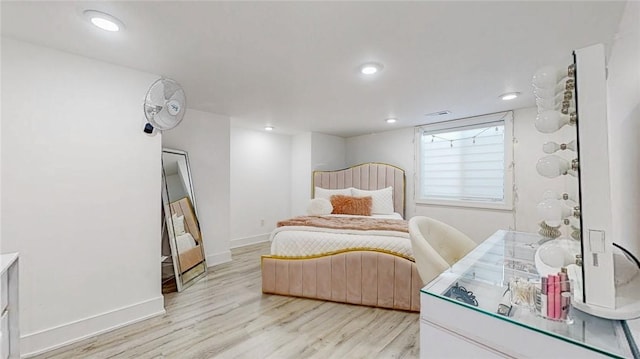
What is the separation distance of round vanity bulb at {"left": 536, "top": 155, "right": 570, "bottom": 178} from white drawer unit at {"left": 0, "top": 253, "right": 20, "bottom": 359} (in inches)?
92.6

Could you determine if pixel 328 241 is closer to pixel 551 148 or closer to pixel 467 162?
pixel 551 148

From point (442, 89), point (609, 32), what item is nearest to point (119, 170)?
point (442, 89)

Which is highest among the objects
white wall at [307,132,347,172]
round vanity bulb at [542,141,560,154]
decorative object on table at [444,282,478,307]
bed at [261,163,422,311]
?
white wall at [307,132,347,172]

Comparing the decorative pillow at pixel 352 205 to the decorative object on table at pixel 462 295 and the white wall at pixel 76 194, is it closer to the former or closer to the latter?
the white wall at pixel 76 194

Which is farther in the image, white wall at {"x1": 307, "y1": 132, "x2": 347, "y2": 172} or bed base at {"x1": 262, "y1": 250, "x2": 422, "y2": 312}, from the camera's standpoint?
white wall at {"x1": 307, "y1": 132, "x2": 347, "y2": 172}

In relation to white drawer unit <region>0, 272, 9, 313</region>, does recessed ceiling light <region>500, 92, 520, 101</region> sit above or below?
above

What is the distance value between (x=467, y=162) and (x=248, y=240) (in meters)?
3.97

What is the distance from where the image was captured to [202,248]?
11.3 feet

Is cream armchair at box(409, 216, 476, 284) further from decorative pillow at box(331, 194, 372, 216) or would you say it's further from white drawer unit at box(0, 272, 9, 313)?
white drawer unit at box(0, 272, 9, 313)

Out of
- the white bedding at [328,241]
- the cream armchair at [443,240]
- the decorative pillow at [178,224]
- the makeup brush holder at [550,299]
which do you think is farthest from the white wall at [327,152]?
the makeup brush holder at [550,299]

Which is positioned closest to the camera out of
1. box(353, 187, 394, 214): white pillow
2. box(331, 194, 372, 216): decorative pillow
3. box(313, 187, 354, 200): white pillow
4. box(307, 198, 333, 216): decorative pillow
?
box(307, 198, 333, 216): decorative pillow

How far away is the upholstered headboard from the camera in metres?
4.52

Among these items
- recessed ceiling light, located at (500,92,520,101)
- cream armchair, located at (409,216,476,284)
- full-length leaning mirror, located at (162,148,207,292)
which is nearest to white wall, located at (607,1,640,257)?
cream armchair, located at (409,216,476,284)

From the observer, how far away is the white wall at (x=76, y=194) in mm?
1769
